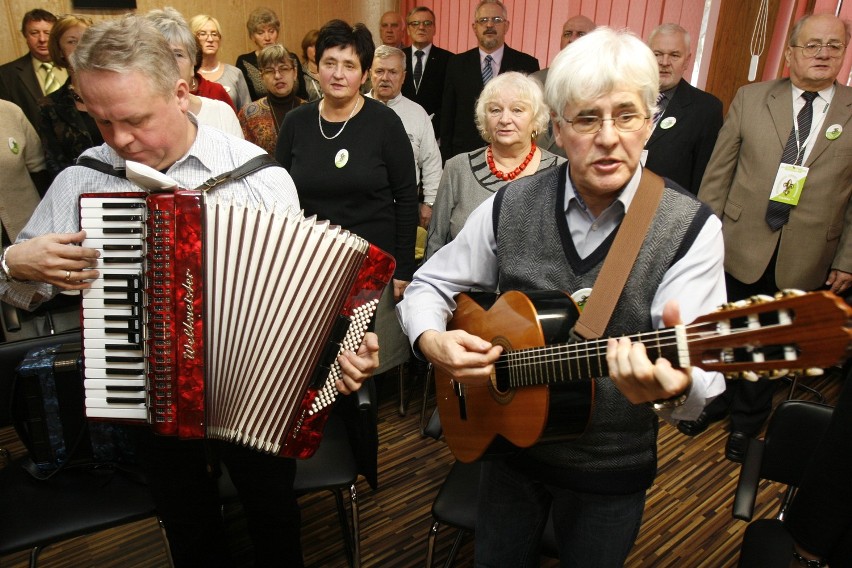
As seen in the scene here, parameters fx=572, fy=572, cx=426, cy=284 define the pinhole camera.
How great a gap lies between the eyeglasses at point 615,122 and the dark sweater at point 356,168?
1565mm

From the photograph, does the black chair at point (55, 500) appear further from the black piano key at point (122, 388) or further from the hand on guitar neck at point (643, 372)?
the hand on guitar neck at point (643, 372)

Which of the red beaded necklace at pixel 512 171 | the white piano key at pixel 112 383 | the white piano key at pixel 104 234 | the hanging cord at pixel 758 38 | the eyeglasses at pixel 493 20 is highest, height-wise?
the eyeglasses at pixel 493 20

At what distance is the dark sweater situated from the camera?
2674mm

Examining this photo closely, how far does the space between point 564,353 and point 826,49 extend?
2.68m

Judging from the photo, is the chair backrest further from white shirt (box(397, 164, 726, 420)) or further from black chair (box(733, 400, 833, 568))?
white shirt (box(397, 164, 726, 420))

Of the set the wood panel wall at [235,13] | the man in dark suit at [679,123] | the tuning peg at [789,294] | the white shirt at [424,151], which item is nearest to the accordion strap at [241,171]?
the tuning peg at [789,294]

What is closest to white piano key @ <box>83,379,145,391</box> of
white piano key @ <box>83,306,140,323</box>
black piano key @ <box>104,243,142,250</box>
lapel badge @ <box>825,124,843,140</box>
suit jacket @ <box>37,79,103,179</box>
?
white piano key @ <box>83,306,140,323</box>

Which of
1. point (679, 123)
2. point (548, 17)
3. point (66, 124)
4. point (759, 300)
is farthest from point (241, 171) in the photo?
point (548, 17)

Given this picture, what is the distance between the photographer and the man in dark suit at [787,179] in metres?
2.89

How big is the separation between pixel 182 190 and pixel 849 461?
1.63m

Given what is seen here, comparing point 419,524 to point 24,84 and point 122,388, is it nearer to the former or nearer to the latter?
point 122,388

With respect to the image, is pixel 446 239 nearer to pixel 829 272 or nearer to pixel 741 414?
pixel 741 414

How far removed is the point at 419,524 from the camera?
2555 mm

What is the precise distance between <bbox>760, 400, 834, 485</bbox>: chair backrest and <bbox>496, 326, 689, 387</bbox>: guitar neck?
2.94ft
